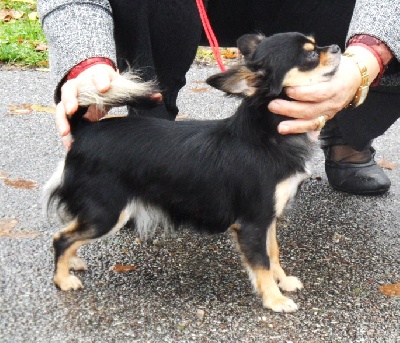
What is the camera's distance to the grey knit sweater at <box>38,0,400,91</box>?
7.02ft

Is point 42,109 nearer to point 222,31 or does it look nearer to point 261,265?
point 222,31

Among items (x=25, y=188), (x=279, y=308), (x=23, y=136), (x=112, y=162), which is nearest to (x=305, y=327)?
(x=279, y=308)

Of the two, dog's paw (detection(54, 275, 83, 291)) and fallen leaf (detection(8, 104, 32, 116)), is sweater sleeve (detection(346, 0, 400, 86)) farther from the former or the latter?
fallen leaf (detection(8, 104, 32, 116))

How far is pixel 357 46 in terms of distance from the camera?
213 centimetres

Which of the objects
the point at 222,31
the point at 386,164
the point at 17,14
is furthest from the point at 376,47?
the point at 17,14

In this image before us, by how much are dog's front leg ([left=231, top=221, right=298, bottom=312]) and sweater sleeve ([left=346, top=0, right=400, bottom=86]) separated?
0.69 meters

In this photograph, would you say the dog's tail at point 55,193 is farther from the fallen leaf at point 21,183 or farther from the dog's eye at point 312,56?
the dog's eye at point 312,56

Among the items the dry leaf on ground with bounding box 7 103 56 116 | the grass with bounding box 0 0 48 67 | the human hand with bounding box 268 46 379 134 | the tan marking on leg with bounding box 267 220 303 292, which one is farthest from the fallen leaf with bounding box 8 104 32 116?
the human hand with bounding box 268 46 379 134

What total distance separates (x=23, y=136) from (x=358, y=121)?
1734 millimetres

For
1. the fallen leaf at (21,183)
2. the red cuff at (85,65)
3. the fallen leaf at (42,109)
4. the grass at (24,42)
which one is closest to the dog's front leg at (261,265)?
the red cuff at (85,65)

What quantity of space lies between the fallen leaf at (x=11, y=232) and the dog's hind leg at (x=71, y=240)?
39 centimetres

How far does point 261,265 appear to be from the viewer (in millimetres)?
2090

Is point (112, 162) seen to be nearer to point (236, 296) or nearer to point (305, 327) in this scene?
point (236, 296)

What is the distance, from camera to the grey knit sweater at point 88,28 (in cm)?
214
